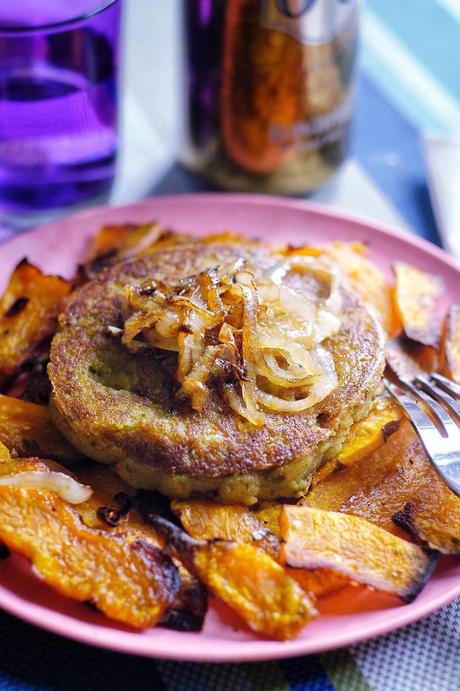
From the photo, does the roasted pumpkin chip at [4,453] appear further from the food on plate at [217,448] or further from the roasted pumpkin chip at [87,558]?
the roasted pumpkin chip at [87,558]

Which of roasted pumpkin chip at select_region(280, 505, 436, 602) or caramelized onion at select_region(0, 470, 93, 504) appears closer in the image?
roasted pumpkin chip at select_region(280, 505, 436, 602)

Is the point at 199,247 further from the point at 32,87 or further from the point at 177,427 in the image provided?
the point at 32,87

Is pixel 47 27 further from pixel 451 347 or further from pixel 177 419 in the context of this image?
pixel 451 347

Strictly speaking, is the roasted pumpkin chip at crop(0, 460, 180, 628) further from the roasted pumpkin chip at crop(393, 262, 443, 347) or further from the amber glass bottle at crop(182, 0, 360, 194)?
the amber glass bottle at crop(182, 0, 360, 194)

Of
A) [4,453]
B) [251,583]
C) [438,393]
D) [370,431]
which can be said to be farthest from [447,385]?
[4,453]

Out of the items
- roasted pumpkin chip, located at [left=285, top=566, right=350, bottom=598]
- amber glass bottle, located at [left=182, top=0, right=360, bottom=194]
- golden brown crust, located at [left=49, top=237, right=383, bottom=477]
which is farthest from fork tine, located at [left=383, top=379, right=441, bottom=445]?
amber glass bottle, located at [left=182, top=0, right=360, bottom=194]

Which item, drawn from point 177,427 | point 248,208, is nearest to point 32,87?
point 248,208
